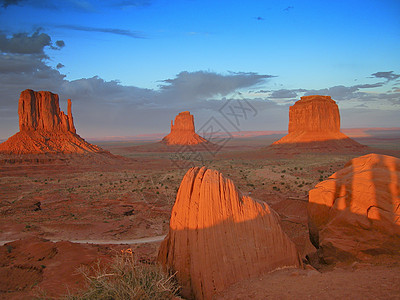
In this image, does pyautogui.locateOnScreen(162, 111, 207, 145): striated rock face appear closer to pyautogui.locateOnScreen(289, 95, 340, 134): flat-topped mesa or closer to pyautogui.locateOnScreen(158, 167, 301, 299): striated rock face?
pyautogui.locateOnScreen(289, 95, 340, 134): flat-topped mesa

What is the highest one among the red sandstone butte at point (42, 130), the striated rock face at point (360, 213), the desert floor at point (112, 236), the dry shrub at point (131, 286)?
the red sandstone butte at point (42, 130)

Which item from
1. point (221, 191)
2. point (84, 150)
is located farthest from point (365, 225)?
point (84, 150)

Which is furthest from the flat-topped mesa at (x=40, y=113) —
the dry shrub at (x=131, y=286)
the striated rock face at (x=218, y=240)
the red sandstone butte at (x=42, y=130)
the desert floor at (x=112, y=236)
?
the dry shrub at (x=131, y=286)

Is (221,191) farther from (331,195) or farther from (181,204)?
(331,195)

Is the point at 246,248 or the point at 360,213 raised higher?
the point at 360,213

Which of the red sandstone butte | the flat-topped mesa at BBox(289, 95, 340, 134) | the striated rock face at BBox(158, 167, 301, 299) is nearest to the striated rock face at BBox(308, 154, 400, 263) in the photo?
the striated rock face at BBox(158, 167, 301, 299)

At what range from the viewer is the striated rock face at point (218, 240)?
6406 millimetres

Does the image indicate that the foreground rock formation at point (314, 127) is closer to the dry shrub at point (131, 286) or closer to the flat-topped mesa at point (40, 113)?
the flat-topped mesa at point (40, 113)

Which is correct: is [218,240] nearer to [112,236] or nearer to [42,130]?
[112,236]

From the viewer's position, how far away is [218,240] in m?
6.56

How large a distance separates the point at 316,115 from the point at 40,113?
2667 inches

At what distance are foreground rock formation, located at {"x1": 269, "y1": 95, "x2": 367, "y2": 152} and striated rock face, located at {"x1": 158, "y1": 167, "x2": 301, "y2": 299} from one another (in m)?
64.5

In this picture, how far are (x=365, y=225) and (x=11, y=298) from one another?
8951 millimetres

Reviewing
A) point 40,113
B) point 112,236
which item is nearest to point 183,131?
point 40,113
